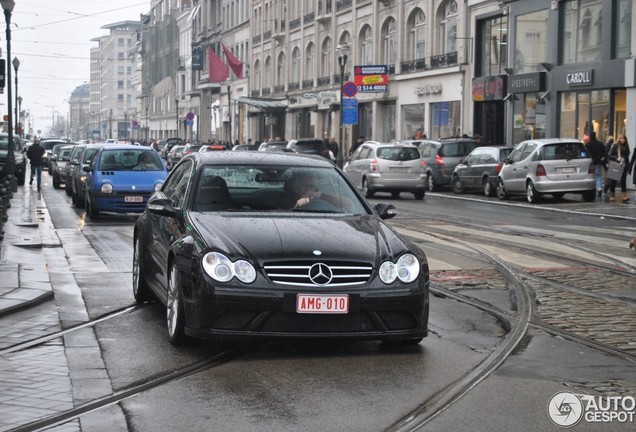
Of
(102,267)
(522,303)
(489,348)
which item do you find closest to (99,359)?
(489,348)

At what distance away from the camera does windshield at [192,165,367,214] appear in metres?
9.20

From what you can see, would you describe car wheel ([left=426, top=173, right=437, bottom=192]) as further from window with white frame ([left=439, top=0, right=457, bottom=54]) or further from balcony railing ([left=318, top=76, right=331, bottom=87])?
balcony railing ([left=318, top=76, right=331, bottom=87])

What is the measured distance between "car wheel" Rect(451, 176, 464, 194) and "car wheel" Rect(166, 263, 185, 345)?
2679 cm

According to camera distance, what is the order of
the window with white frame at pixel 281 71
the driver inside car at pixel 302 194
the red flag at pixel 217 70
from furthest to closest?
the window with white frame at pixel 281 71 → the red flag at pixel 217 70 → the driver inside car at pixel 302 194

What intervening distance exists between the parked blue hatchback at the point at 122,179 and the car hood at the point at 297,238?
13.8 metres

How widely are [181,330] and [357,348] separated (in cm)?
131

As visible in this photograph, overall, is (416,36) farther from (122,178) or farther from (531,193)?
(122,178)

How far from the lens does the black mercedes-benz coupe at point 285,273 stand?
7680 mm

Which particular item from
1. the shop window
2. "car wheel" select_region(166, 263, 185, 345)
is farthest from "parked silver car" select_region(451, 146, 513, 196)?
"car wheel" select_region(166, 263, 185, 345)

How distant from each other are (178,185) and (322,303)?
2.89 metres

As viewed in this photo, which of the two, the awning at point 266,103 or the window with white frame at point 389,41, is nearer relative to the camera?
the window with white frame at point 389,41

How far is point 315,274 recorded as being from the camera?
7.74 metres

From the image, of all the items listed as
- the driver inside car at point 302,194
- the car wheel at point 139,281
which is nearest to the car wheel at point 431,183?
the car wheel at point 139,281

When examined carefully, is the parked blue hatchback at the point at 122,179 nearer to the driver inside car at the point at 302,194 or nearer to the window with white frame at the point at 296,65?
the driver inside car at the point at 302,194
